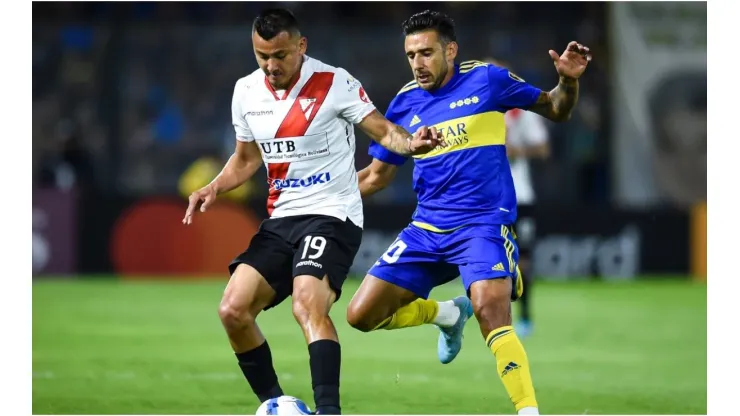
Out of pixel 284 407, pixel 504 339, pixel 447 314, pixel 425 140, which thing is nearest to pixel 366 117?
pixel 425 140

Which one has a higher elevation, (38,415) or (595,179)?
(595,179)

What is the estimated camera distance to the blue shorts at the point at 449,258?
7.16 m

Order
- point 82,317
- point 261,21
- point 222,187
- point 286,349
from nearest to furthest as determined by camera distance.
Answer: point 261,21, point 222,187, point 286,349, point 82,317

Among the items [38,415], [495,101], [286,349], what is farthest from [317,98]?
[286,349]

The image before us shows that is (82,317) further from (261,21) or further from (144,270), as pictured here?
(261,21)

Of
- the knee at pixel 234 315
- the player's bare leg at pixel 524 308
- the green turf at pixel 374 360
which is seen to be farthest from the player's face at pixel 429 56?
the player's bare leg at pixel 524 308

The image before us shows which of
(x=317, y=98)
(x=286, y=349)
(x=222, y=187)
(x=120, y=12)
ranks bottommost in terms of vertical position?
(x=286, y=349)

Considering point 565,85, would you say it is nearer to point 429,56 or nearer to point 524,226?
point 429,56

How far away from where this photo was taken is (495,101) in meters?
7.49

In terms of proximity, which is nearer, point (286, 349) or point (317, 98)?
point (317, 98)

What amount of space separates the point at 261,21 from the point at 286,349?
15.4 feet

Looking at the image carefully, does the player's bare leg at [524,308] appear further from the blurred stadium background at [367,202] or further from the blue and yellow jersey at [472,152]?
the blue and yellow jersey at [472,152]

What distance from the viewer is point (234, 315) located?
22.9ft

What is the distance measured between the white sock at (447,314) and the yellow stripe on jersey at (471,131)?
118 centimetres
